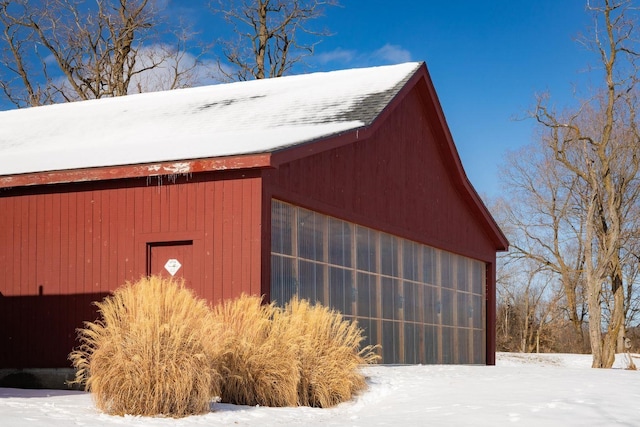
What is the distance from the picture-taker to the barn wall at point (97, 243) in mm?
14328

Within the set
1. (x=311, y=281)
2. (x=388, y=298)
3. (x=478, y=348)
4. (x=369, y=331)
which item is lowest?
(x=478, y=348)

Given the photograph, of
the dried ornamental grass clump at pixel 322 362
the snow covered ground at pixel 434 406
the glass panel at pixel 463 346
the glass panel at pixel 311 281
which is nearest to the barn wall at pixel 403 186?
the glass panel at pixel 311 281

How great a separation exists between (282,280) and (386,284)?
425cm

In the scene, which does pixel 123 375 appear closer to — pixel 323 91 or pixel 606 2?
pixel 323 91

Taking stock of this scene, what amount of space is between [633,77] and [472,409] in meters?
24.2

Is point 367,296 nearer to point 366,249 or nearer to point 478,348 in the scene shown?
point 366,249

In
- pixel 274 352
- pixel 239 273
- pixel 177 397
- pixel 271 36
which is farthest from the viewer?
pixel 271 36

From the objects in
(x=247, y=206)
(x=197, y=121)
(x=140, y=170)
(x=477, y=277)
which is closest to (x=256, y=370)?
(x=247, y=206)

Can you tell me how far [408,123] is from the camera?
20.5 m

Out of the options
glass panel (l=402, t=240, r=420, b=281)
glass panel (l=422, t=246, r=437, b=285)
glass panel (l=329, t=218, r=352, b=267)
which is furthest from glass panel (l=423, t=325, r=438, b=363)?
glass panel (l=329, t=218, r=352, b=267)

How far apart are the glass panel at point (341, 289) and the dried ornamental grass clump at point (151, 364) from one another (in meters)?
6.24

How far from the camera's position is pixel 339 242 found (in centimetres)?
1703

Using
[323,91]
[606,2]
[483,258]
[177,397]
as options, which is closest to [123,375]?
[177,397]

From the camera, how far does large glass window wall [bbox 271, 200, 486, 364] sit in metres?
15.5
